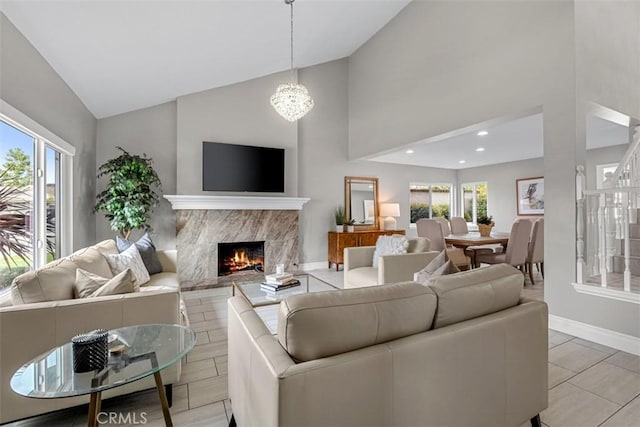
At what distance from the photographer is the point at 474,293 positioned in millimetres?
1409

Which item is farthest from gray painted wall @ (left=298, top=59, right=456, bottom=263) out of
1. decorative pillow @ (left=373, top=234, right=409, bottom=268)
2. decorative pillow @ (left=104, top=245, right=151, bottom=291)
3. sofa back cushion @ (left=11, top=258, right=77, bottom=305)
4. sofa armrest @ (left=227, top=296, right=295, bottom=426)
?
sofa armrest @ (left=227, top=296, right=295, bottom=426)

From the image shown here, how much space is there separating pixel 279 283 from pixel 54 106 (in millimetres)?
2807

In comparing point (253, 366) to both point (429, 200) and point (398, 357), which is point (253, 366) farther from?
point (429, 200)

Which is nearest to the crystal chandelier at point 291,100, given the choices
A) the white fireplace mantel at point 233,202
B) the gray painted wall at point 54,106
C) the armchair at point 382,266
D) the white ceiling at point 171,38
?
the white ceiling at point 171,38

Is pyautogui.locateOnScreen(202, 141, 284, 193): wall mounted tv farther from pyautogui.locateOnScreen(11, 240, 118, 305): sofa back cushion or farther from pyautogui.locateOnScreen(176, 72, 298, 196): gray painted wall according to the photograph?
pyautogui.locateOnScreen(11, 240, 118, 305): sofa back cushion

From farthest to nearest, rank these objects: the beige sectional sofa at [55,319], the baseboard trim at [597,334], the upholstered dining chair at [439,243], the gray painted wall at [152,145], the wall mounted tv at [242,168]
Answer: the upholstered dining chair at [439,243], the wall mounted tv at [242,168], the gray painted wall at [152,145], the baseboard trim at [597,334], the beige sectional sofa at [55,319]

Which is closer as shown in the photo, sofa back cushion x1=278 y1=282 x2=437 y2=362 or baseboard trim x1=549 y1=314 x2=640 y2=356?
sofa back cushion x1=278 y1=282 x2=437 y2=362

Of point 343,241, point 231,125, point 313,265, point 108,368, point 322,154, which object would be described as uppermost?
point 231,125

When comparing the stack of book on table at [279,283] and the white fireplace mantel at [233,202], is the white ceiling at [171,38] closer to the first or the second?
the white fireplace mantel at [233,202]

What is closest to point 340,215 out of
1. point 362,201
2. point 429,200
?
point 362,201

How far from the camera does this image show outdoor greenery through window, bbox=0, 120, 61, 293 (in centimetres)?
233

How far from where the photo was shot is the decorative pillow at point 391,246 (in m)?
3.63

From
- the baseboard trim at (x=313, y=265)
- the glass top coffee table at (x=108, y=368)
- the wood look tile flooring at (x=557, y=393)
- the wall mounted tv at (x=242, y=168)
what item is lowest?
the wood look tile flooring at (x=557, y=393)

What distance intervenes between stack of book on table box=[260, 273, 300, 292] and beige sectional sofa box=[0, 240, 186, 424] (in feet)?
4.22
